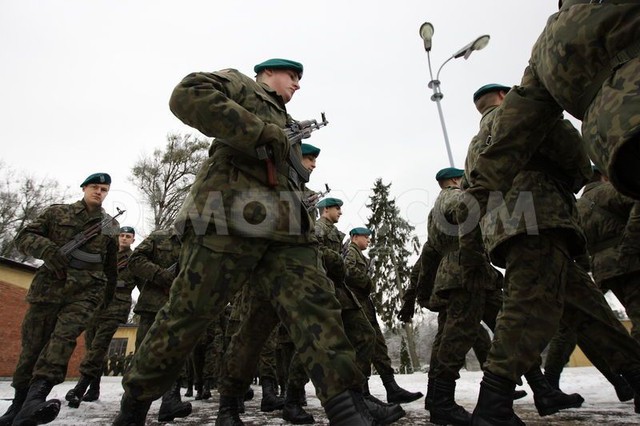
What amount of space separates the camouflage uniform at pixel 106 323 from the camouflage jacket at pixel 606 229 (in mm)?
5106

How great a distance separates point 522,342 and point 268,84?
2330 millimetres

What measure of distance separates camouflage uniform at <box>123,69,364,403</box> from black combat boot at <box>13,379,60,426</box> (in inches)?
65.9

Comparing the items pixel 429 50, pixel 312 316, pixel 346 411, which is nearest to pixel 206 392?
pixel 312 316

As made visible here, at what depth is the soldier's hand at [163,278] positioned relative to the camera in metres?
4.97

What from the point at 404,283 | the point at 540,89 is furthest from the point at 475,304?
the point at 404,283

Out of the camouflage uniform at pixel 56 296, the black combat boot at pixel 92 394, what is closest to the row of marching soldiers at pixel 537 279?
the camouflage uniform at pixel 56 296

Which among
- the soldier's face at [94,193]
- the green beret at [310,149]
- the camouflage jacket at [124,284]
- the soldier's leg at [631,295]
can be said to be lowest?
the soldier's leg at [631,295]

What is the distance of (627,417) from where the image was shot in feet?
9.98

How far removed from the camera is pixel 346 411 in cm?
181

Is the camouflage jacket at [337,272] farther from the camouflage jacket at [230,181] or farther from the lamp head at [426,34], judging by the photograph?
the lamp head at [426,34]

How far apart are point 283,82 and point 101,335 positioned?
5095 mm

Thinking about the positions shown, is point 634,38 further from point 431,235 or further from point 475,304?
point 431,235

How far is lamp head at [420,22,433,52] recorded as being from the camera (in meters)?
10.1

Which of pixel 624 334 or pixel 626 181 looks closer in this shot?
pixel 626 181
